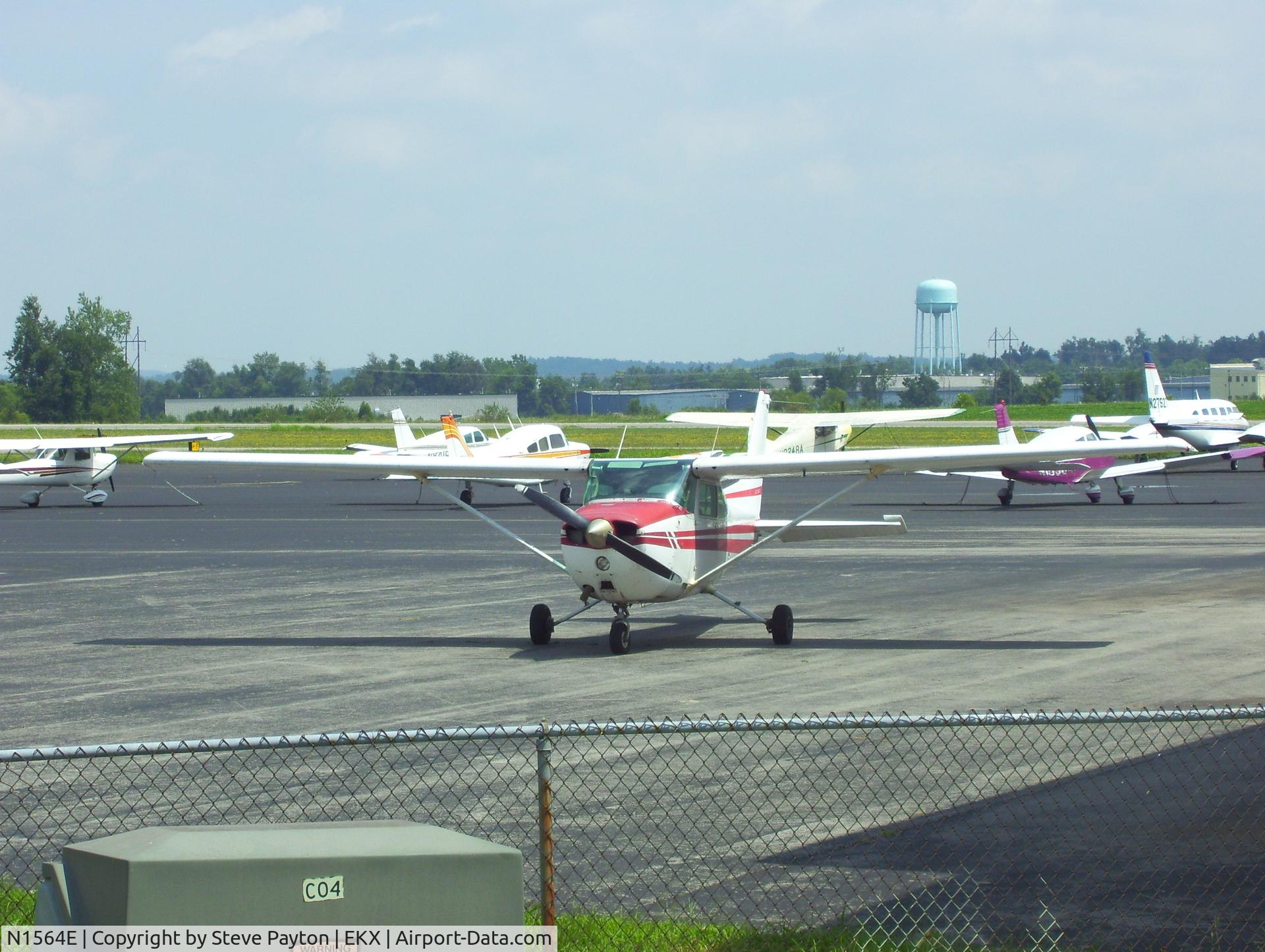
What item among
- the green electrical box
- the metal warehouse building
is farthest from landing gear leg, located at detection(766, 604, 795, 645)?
the metal warehouse building

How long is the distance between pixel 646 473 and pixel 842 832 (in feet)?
26.5

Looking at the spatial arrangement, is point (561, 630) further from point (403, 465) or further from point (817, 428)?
point (817, 428)

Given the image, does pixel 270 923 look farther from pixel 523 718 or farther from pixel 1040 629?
pixel 1040 629

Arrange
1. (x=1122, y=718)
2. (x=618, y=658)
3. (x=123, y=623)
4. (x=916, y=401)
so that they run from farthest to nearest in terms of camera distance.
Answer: (x=916, y=401) < (x=123, y=623) < (x=618, y=658) < (x=1122, y=718)

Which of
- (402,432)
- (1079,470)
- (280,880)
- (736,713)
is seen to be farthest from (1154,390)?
(280,880)

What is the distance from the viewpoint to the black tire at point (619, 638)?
14.3 m

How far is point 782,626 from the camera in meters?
14.9

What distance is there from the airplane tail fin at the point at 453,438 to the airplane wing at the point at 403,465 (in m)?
22.1

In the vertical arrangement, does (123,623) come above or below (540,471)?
below

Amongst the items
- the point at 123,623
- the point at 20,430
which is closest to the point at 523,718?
the point at 123,623

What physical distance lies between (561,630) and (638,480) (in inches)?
90.2

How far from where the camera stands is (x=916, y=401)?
6363 inches

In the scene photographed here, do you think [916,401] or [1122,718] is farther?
[916,401]

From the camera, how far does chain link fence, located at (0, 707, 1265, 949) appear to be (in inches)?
232
